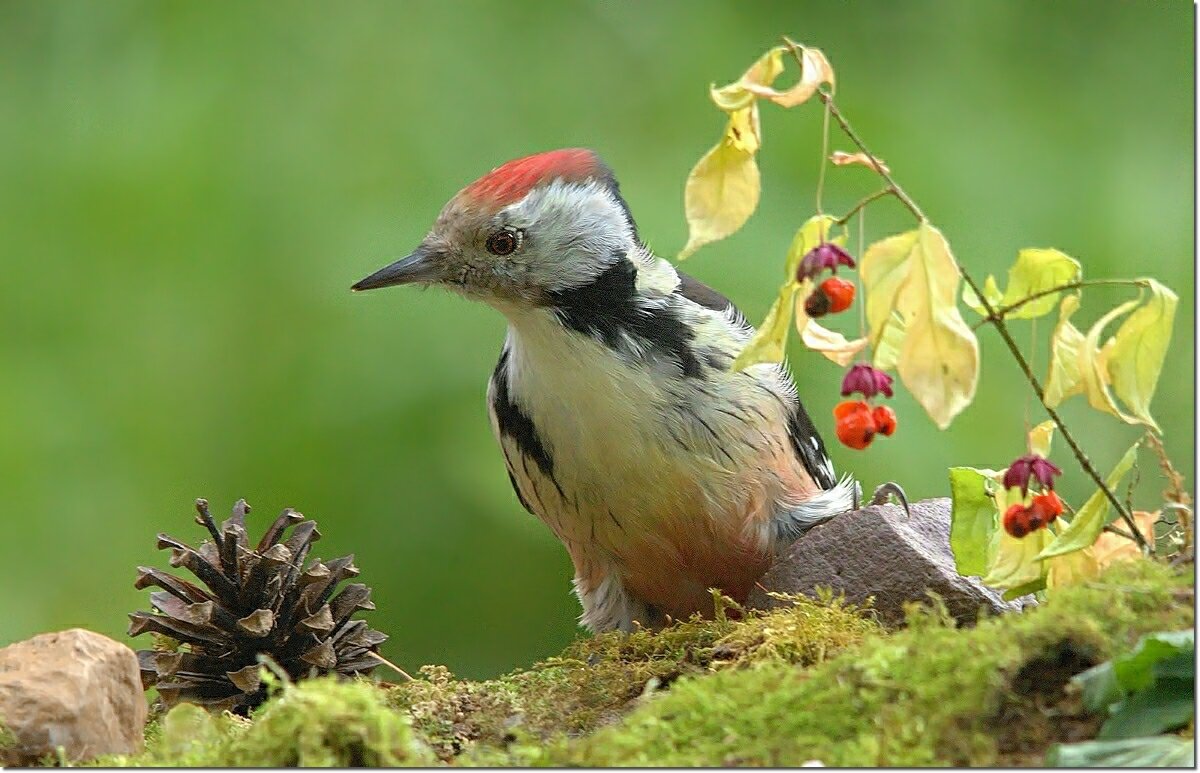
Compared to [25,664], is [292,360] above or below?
above

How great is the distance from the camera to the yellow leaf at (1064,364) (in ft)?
5.62

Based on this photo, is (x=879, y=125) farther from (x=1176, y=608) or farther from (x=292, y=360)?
(x=1176, y=608)

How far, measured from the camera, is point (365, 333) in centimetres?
367

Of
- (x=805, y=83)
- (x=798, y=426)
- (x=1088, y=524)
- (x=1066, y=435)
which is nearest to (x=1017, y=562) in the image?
(x=1088, y=524)

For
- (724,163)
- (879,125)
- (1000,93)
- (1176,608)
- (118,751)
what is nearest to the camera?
(1176,608)

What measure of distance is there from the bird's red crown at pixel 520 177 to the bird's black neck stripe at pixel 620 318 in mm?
204

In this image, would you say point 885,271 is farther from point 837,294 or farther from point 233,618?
point 233,618

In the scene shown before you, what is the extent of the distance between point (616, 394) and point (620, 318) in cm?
16

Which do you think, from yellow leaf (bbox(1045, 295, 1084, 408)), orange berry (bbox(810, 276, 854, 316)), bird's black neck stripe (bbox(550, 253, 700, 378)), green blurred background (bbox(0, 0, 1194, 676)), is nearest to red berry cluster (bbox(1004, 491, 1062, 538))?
yellow leaf (bbox(1045, 295, 1084, 408))

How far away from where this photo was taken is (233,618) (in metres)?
2.15

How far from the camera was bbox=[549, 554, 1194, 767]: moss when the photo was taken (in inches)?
52.5

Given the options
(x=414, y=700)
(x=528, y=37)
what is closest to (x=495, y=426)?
(x=414, y=700)

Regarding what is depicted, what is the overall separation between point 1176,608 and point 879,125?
2770 millimetres

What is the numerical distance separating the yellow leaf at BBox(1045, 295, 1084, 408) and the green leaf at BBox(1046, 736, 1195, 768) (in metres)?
0.55
